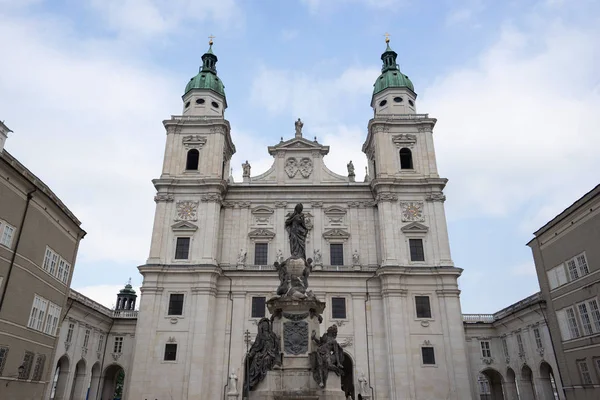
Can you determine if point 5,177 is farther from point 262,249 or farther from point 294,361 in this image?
point 262,249

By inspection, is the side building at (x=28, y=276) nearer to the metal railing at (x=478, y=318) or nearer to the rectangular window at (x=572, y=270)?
the rectangular window at (x=572, y=270)

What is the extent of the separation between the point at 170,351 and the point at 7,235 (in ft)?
47.1

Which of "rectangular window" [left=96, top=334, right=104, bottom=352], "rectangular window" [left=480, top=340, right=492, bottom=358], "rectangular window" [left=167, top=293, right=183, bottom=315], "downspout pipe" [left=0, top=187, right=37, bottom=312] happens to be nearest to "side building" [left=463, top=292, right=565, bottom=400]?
"rectangular window" [left=480, top=340, right=492, bottom=358]

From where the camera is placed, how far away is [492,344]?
37.1m

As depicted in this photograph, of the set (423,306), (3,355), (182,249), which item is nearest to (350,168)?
(423,306)

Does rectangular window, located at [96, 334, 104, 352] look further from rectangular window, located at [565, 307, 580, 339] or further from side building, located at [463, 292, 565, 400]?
rectangular window, located at [565, 307, 580, 339]

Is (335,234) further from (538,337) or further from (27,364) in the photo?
(27,364)

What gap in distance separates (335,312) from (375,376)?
5033 mm

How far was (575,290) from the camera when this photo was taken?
2500 cm

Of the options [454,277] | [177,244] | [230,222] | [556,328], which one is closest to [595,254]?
[556,328]

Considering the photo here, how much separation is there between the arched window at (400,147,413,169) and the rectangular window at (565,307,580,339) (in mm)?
16260

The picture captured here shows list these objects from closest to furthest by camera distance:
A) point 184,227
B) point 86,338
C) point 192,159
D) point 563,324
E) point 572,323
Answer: point 572,323 → point 563,324 → point 184,227 → point 86,338 → point 192,159

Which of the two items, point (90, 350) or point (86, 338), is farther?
point (90, 350)

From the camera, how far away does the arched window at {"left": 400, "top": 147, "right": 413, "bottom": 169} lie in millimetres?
37875
